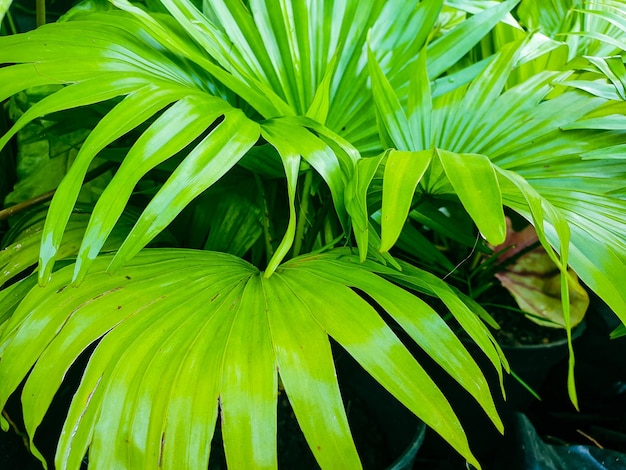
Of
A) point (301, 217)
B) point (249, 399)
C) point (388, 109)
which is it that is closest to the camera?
point (249, 399)

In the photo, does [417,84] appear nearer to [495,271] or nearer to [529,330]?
[495,271]

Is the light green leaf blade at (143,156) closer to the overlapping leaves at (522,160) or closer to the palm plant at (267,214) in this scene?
the palm plant at (267,214)

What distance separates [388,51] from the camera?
2.19ft

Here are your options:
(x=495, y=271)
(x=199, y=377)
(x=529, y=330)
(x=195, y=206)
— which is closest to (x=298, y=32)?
(x=195, y=206)

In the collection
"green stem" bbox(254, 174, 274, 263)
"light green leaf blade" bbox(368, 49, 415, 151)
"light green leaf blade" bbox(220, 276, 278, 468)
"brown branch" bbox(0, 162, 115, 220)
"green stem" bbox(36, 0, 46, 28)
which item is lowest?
"light green leaf blade" bbox(220, 276, 278, 468)

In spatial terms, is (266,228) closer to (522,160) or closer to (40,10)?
(522,160)

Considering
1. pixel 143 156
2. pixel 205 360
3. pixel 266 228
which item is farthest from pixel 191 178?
pixel 266 228

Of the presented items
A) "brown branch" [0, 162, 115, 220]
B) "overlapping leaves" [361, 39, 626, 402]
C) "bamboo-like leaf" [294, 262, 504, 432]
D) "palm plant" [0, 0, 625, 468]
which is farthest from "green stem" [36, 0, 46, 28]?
"bamboo-like leaf" [294, 262, 504, 432]

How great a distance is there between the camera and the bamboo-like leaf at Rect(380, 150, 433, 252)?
40cm

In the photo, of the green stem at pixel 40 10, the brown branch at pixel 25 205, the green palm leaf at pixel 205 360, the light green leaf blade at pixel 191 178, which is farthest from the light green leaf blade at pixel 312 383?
the green stem at pixel 40 10

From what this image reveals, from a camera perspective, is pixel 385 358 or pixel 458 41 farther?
pixel 458 41

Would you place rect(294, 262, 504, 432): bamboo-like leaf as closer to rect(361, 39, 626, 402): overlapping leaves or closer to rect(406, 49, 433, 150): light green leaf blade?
rect(361, 39, 626, 402): overlapping leaves

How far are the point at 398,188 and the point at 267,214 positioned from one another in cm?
28

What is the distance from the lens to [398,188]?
0.42 m
